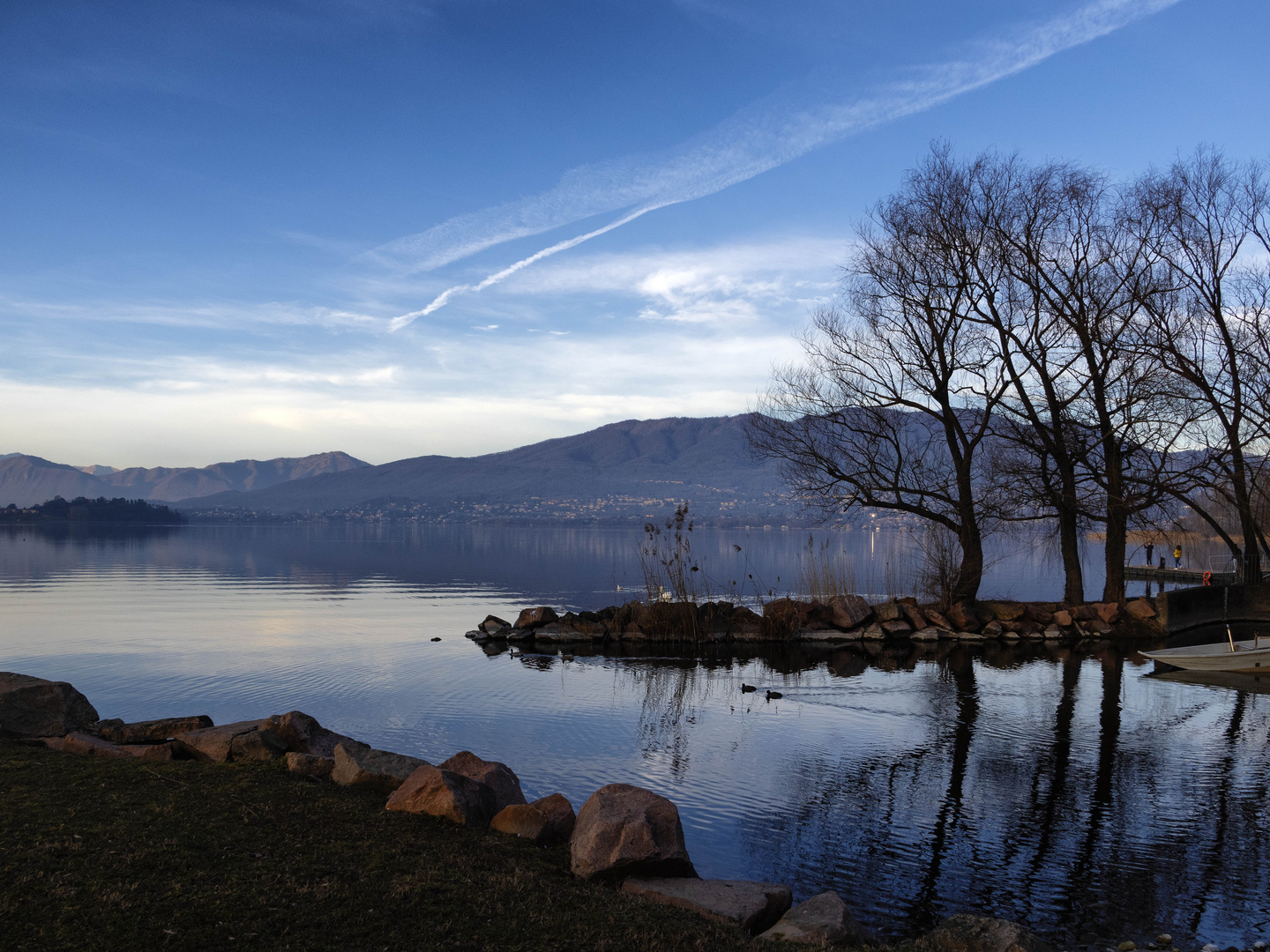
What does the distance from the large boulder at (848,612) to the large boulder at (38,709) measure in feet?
54.3

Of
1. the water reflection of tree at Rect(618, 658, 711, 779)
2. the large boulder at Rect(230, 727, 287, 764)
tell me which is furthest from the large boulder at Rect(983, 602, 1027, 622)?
the large boulder at Rect(230, 727, 287, 764)

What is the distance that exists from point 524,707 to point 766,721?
3710 mm

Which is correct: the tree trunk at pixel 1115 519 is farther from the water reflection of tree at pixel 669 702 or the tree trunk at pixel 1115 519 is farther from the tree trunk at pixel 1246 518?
the water reflection of tree at pixel 669 702

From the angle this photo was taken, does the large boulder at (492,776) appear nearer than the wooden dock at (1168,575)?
Yes

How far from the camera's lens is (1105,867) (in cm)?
766

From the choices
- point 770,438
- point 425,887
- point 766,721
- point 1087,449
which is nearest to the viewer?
point 425,887

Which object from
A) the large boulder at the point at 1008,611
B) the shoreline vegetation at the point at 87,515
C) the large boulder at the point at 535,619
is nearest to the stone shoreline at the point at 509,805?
the large boulder at the point at 535,619

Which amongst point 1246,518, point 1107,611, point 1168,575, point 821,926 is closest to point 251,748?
point 821,926

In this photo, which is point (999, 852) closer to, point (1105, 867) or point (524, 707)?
point (1105, 867)

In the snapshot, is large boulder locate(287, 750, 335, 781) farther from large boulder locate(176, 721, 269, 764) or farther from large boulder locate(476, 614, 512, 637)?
large boulder locate(476, 614, 512, 637)

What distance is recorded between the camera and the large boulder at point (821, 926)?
5.56m

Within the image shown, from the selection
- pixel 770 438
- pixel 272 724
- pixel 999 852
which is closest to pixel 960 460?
pixel 770 438

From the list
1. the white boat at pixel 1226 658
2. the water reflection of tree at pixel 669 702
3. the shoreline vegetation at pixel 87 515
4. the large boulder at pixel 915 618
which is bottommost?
the water reflection of tree at pixel 669 702

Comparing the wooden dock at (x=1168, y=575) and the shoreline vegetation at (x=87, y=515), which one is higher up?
the shoreline vegetation at (x=87, y=515)
